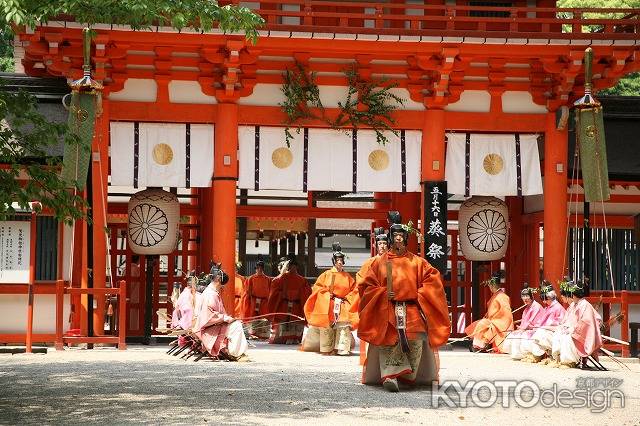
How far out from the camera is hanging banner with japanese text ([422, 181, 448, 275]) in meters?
17.8

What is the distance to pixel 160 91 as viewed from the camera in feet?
58.6

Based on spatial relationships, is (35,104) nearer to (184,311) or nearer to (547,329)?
(184,311)

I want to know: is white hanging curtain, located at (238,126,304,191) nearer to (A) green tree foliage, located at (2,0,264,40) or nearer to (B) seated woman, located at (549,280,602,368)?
(B) seated woman, located at (549,280,602,368)

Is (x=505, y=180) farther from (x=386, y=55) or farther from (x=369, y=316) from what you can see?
(x=369, y=316)

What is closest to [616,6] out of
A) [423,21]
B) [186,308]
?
[423,21]

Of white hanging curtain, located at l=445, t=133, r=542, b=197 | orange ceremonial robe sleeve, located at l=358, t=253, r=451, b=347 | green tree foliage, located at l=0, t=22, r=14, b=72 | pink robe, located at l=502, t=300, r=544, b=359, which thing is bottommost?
pink robe, located at l=502, t=300, r=544, b=359

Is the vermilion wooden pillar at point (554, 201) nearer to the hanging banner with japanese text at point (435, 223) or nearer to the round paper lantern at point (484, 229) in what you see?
the round paper lantern at point (484, 229)

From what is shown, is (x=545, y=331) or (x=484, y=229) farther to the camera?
(x=484, y=229)

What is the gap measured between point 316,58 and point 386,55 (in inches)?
46.1

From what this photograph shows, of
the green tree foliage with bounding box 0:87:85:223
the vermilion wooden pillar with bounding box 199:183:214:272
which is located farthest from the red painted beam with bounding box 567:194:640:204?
the green tree foliage with bounding box 0:87:85:223

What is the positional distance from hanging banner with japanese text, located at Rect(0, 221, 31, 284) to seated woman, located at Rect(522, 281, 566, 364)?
7.87 metres

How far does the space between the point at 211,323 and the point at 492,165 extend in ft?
19.7

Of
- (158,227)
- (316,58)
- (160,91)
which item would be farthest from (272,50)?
(158,227)

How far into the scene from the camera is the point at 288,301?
20.7 m
